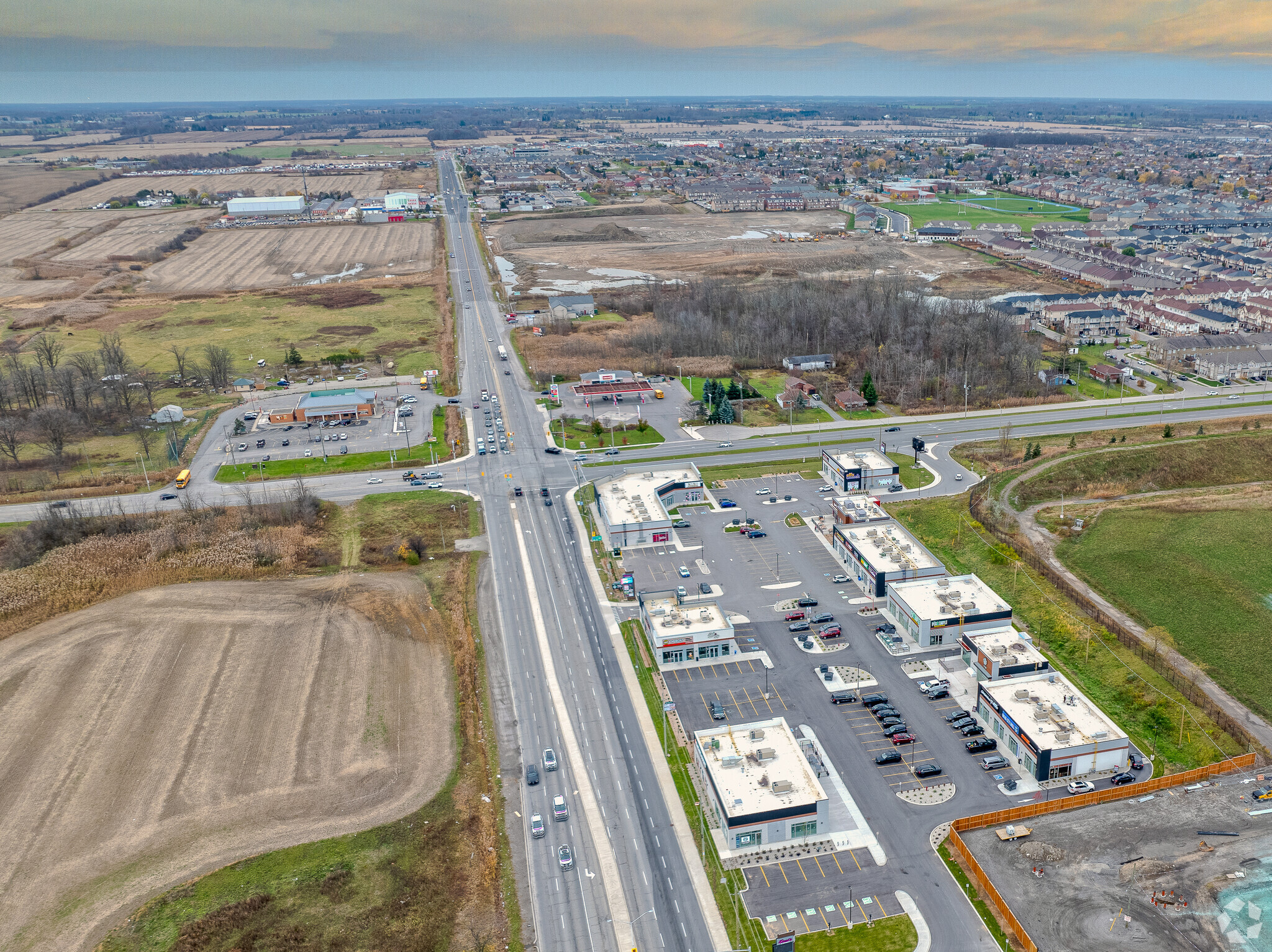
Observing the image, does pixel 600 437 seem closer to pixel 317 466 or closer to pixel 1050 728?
pixel 317 466

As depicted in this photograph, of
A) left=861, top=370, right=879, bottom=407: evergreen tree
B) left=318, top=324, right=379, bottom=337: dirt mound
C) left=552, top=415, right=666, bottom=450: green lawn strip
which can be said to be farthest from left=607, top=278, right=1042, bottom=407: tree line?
left=318, top=324, right=379, bottom=337: dirt mound

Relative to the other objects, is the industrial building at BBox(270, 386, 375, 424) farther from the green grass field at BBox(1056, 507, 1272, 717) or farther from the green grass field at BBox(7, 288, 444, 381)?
the green grass field at BBox(1056, 507, 1272, 717)

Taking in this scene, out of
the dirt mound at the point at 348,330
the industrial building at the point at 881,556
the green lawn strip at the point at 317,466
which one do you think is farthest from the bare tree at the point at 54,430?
the industrial building at the point at 881,556

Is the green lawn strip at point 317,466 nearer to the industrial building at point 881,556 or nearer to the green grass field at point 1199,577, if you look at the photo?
the industrial building at point 881,556

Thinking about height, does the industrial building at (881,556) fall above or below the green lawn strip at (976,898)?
above

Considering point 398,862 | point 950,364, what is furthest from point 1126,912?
point 950,364
